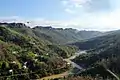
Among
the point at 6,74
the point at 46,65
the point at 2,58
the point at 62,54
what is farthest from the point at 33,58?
the point at 62,54

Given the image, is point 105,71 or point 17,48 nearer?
point 105,71

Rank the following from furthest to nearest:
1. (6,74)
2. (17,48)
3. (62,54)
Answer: (62,54) < (17,48) < (6,74)

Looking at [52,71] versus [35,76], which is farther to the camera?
[52,71]

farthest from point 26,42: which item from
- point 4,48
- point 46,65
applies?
Result: point 46,65

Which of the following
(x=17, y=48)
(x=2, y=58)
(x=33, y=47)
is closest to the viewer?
(x=2, y=58)

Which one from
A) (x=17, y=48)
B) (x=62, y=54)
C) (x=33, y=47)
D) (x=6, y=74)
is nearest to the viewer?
(x=6, y=74)

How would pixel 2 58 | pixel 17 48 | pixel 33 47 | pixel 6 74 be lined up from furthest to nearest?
1. pixel 33 47
2. pixel 17 48
3. pixel 2 58
4. pixel 6 74

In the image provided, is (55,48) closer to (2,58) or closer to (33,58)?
(33,58)

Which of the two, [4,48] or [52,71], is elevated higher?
[4,48]

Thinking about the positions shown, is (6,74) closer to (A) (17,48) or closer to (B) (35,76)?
(B) (35,76)
